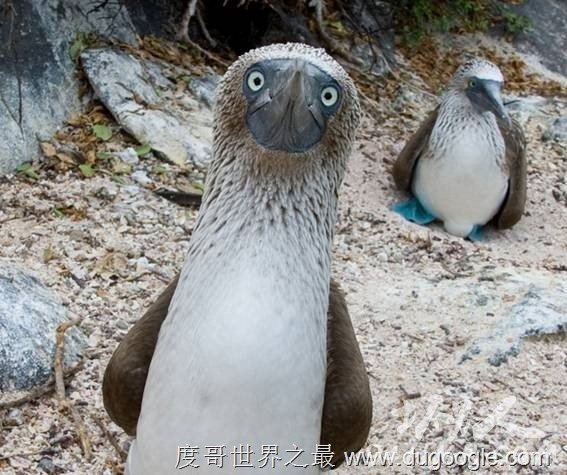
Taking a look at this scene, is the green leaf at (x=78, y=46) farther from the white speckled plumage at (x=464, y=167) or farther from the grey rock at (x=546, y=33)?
the grey rock at (x=546, y=33)

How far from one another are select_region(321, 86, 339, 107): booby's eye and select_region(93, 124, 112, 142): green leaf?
3360mm

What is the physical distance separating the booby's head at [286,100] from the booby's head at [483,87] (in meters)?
4.37

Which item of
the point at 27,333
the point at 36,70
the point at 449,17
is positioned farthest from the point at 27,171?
the point at 449,17

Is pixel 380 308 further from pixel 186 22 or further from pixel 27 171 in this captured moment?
pixel 186 22

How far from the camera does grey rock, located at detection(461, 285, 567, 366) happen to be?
464 centimetres

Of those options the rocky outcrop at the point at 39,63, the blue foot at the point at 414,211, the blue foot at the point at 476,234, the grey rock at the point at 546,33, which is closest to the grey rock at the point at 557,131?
the blue foot at the point at 476,234

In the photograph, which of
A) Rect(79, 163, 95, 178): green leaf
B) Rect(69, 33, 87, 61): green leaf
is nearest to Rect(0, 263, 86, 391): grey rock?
Rect(79, 163, 95, 178): green leaf

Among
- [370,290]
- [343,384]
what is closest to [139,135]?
[370,290]

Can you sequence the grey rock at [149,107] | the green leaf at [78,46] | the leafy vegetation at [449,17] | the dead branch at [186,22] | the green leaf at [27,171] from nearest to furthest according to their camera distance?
the green leaf at [27,171] < the grey rock at [149,107] < the green leaf at [78,46] < the dead branch at [186,22] < the leafy vegetation at [449,17]

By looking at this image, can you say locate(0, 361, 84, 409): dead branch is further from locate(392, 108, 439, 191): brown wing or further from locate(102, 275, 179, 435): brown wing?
locate(392, 108, 439, 191): brown wing

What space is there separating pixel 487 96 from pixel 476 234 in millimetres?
1088

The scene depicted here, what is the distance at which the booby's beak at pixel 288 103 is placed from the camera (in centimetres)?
273

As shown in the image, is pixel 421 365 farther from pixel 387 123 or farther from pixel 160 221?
pixel 387 123

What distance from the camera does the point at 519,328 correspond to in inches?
187
